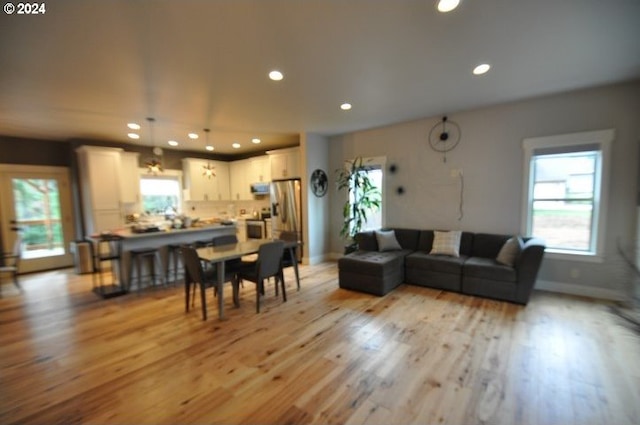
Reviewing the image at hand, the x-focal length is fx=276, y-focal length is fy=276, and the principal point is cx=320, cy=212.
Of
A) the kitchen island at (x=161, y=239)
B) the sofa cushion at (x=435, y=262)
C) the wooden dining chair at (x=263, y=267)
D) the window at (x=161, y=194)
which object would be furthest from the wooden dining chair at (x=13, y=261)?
the sofa cushion at (x=435, y=262)

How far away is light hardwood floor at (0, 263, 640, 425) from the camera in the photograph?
6.18 feet

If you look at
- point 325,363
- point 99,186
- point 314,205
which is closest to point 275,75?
point 325,363

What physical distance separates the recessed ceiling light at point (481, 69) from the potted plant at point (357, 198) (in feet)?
8.82

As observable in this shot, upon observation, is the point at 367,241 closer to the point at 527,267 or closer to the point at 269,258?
the point at 269,258

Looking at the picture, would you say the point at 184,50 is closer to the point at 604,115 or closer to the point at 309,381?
the point at 309,381

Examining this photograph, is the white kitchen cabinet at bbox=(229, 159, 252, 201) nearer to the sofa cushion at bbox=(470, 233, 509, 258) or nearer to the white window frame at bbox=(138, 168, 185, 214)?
the white window frame at bbox=(138, 168, 185, 214)

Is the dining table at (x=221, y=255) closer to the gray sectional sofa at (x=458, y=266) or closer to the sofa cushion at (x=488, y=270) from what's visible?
the gray sectional sofa at (x=458, y=266)

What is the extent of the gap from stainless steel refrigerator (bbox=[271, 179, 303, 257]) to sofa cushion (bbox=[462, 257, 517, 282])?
3.11 meters

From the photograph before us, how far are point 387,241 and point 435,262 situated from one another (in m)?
0.90

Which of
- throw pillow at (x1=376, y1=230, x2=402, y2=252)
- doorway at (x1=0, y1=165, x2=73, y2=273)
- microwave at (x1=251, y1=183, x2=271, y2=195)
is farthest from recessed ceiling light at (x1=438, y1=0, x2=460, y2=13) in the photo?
doorway at (x1=0, y1=165, x2=73, y2=273)

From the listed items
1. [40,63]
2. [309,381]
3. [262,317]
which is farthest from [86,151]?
[309,381]

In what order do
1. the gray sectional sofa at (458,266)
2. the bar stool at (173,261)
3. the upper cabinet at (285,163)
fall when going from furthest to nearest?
the upper cabinet at (285,163) < the bar stool at (173,261) < the gray sectional sofa at (458,266)

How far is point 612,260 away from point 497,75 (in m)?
2.85

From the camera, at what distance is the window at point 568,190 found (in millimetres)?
3582
